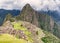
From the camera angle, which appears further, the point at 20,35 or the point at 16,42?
the point at 20,35

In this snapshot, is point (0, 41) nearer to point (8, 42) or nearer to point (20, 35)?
point (8, 42)

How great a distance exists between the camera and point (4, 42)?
69688mm

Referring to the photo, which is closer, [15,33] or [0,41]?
[0,41]

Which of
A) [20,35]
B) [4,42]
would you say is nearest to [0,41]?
[4,42]

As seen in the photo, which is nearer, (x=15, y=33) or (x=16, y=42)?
(x=16, y=42)

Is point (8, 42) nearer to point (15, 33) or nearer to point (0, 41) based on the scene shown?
point (0, 41)

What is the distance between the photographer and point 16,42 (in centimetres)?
7050

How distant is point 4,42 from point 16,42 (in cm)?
381

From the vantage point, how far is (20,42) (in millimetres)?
71938

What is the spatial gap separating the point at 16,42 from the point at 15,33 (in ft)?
145

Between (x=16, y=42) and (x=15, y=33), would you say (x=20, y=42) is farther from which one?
(x=15, y=33)

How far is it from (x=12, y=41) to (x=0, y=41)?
12.6 feet

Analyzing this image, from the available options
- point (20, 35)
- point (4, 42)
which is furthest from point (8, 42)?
point (20, 35)

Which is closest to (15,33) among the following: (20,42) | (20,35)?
(20,35)
